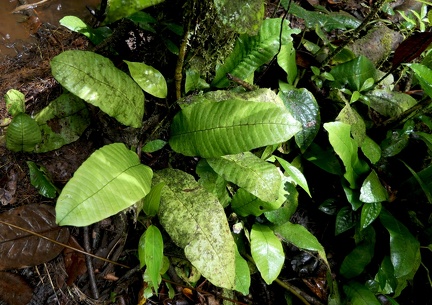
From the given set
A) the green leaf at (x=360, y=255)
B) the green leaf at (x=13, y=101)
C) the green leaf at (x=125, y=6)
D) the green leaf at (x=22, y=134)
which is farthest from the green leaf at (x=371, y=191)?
the green leaf at (x=13, y=101)

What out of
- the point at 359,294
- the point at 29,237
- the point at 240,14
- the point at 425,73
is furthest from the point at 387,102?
the point at 29,237

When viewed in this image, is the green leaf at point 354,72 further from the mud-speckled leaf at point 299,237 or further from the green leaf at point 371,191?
the mud-speckled leaf at point 299,237

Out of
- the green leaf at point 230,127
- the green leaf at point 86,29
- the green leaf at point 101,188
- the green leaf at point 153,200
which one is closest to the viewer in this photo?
the green leaf at point 101,188

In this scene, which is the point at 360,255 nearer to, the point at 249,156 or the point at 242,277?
the point at 242,277

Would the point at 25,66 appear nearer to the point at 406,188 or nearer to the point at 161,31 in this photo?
the point at 161,31

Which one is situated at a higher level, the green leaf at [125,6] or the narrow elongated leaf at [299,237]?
the green leaf at [125,6]

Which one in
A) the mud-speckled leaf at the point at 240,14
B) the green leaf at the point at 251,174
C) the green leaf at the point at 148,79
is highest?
the mud-speckled leaf at the point at 240,14

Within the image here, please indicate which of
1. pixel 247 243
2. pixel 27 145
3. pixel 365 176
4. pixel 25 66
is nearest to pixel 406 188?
pixel 365 176

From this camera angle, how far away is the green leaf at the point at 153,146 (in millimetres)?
1938

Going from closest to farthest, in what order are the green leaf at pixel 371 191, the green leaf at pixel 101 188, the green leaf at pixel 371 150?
the green leaf at pixel 101 188 → the green leaf at pixel 371 191 → the green leaf at pixel 371 150

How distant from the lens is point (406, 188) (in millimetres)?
2309

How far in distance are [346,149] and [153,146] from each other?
1.09 meters

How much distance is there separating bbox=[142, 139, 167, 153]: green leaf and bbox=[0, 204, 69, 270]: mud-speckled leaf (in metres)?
0.57

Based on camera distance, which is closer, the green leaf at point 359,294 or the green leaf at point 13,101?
the green leaf at point 13,101
